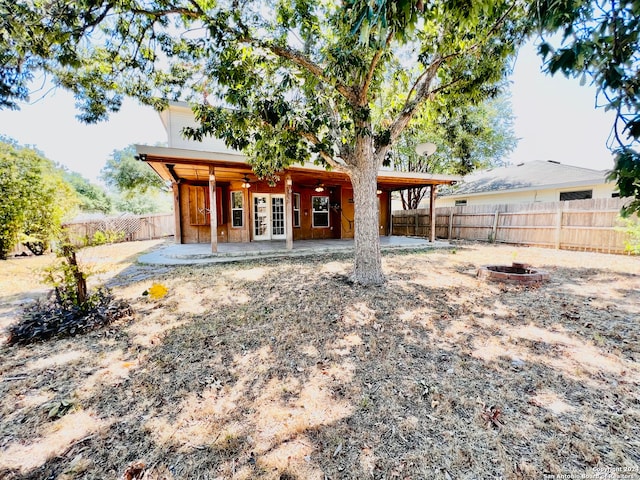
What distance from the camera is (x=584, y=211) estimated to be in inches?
364

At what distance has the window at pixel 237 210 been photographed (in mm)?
11195

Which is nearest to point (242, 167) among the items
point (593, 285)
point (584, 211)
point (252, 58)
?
point (252, 58)

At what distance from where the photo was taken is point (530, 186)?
1315 centimetres

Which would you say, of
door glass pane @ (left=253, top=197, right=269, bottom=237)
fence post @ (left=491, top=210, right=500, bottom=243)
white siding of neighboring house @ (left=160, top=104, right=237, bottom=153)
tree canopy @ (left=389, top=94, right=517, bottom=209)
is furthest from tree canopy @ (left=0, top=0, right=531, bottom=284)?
fence post @ (left=491, top=210, right=500, bottom=243)

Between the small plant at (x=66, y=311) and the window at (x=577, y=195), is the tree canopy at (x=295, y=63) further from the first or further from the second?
the window at (x=577, y=195)

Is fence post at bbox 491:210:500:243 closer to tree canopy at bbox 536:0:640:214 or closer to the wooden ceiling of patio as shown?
the wooden ceiling of patio

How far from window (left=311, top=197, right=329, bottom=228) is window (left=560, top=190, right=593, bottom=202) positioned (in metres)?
10.5

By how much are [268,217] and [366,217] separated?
7103 millimetres

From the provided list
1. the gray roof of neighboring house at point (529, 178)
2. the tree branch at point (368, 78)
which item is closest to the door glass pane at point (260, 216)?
the tree branch at point (368, 78)

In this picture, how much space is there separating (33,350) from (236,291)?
252 centimetres

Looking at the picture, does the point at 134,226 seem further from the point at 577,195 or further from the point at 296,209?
the point at 577,195

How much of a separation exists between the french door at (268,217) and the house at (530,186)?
11.3 metres

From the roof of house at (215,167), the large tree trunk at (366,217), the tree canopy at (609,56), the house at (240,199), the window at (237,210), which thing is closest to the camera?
→ the tree canopy at (609,56)

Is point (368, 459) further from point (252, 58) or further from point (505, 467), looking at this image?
point (252, 58)
